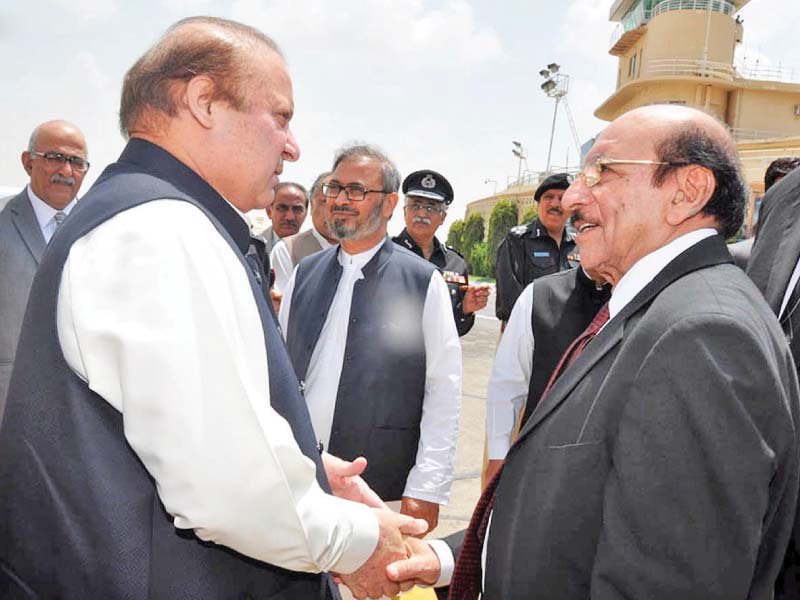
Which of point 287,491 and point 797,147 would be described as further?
point 797,147

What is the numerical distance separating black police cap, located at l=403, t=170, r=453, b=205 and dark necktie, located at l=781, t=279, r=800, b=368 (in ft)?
10.4

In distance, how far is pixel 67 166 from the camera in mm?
4406

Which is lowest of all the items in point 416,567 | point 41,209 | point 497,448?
point 497,448

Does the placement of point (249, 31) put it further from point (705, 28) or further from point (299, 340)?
point (705, 28)

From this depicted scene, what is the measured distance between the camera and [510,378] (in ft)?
11.3

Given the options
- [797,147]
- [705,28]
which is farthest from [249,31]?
[705,28]

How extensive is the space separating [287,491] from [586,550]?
28.1 inches

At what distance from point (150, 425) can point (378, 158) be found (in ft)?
8.11

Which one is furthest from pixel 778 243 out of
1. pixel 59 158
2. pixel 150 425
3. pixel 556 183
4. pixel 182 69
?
pixel 59 158

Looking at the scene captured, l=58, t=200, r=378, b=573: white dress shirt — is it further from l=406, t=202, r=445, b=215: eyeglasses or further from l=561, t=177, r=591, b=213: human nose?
l=406, t=202, r=445, b=215: eyeglasses

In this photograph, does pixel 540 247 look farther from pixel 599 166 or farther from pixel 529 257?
pixel 599 166

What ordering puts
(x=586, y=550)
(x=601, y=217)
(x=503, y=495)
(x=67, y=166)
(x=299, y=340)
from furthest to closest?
(x=67, y=166), (x=299, y=340), (x=601, y=217), (x=503, y=495), (x=586, y=550)

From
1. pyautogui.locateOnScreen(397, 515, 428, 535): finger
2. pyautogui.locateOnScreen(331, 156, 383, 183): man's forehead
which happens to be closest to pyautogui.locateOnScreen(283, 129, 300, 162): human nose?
pyautogui.locateOnScreen(397, 515, 428, 535): finger

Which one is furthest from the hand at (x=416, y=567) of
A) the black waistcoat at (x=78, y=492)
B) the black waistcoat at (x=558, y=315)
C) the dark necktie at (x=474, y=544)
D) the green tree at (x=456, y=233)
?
the green tree at (x=456, y=233)
